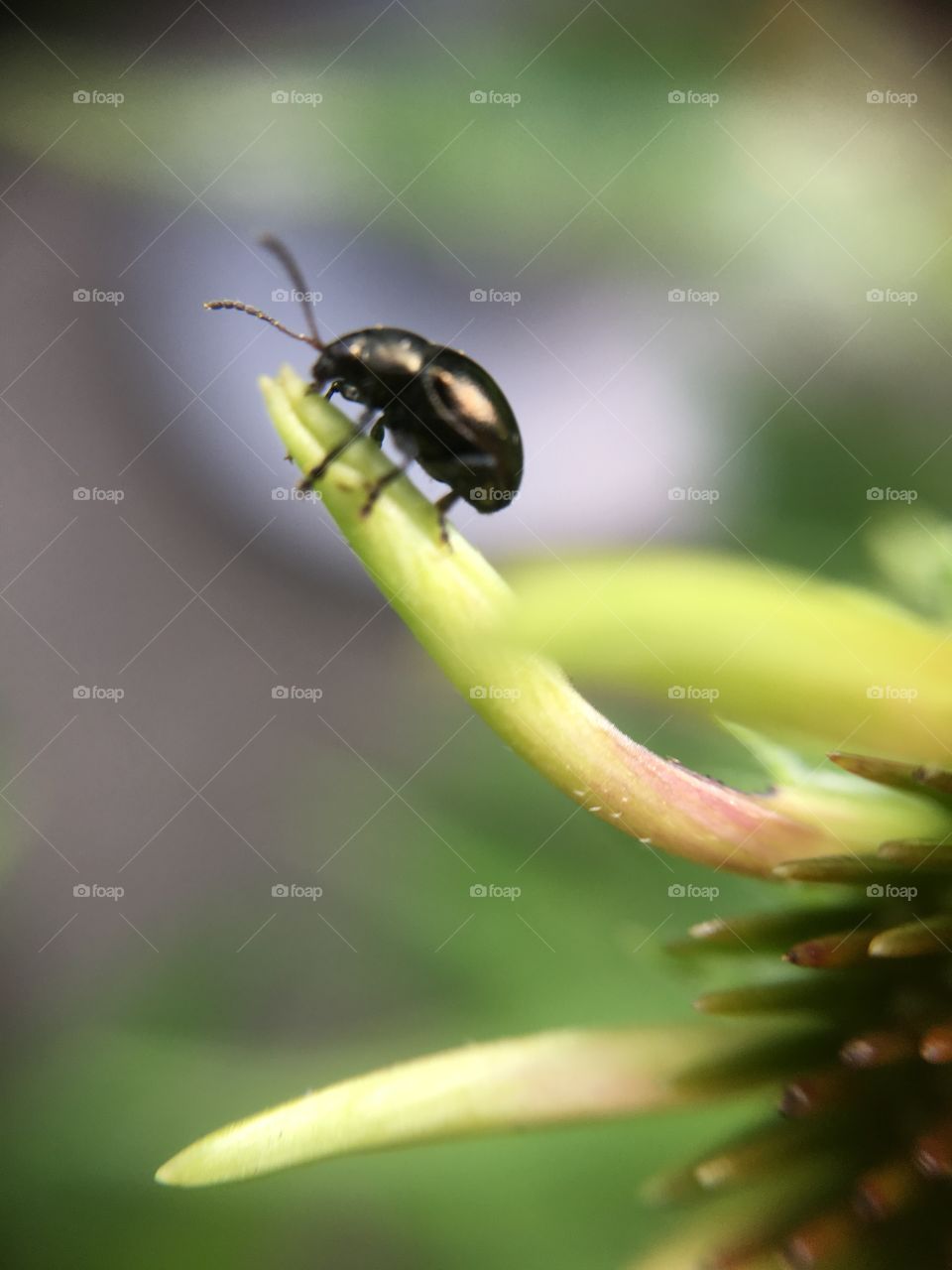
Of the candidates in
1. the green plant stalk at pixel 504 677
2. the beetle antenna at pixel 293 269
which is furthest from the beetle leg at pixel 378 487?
the beetle antenna at pixel 293 269

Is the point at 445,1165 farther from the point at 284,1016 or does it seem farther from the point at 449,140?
the point at 449,140

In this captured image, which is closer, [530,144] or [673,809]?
[673,809]

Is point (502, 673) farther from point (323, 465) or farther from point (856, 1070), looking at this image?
point (856, 1070)

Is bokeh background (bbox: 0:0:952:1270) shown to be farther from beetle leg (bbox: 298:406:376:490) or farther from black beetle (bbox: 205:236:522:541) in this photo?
beetle leg (bbox: 298:406:376:490)

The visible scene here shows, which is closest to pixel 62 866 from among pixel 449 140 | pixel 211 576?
pixel 211 576

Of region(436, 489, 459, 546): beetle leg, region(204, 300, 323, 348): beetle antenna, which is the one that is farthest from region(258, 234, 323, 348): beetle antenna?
region(436, 489, 459, 546): beetle leg

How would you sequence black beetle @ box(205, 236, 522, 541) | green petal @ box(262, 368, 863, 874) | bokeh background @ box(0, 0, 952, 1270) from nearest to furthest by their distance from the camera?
green petal @ box(262, 368, 863, 874), black beetle @ box(205, 236, 522, 541), bokeh background @ box(0, 0, 952, 1270)

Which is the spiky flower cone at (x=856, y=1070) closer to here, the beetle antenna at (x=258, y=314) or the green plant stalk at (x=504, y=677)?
the green plant stalk at (x=504, y=677)
